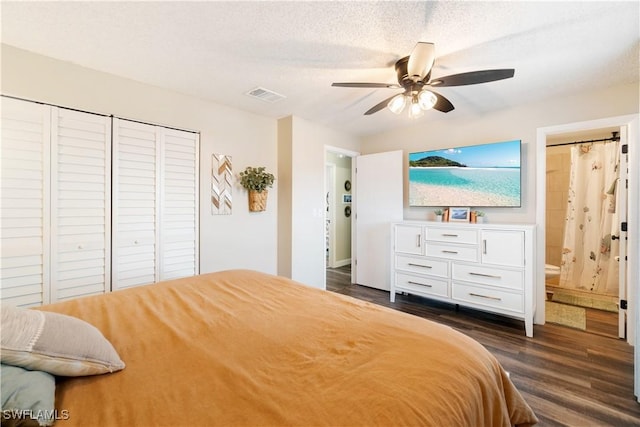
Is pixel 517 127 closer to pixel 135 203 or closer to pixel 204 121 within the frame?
pixel 204 121

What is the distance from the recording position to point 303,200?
147 inches

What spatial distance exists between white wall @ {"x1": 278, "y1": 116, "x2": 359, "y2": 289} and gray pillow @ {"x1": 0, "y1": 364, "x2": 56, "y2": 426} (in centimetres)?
287

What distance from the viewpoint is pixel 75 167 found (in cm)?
231

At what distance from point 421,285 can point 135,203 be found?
3.26m

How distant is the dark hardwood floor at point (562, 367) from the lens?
170 centimetres

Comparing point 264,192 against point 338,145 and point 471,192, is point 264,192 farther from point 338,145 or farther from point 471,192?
Answer: point 471,192

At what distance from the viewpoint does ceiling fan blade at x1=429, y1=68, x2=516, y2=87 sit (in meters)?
1.79

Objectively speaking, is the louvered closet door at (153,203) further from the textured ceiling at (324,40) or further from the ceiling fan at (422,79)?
the ceiling fan at (422,79)

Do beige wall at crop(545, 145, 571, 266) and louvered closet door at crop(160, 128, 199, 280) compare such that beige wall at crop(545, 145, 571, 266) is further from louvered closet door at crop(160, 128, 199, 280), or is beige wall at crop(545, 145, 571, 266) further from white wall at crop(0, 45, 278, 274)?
louvered closet door at crop(160, 128, 199, 280)

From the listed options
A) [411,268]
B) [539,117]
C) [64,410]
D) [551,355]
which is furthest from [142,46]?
[551,355]

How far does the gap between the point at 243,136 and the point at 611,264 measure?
17.0ft

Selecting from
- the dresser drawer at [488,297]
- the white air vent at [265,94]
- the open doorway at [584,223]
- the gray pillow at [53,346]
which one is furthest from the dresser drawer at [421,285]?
the gray pillow at [53,346]

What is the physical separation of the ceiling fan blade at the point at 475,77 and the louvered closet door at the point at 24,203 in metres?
3.02

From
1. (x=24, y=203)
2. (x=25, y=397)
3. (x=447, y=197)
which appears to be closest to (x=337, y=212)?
(x=447, y=197)
